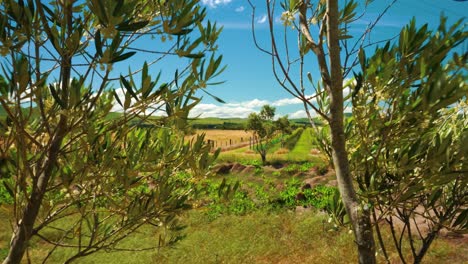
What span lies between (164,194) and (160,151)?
52 centimetres

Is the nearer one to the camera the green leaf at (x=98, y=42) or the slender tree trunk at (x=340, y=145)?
the green leaf at (x=98, y=42)

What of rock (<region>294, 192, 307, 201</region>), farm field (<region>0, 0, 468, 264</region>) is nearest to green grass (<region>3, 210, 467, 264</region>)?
rock (<region>294, 192, 307, 201</region>)

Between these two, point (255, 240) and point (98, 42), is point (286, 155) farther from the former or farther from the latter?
point (98, 42)

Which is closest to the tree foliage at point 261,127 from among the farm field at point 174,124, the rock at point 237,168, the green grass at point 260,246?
the rock at point 237,168

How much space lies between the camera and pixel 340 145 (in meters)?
2.68

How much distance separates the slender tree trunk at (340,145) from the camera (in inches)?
105

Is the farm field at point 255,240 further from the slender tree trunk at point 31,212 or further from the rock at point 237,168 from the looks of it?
the rock at point 237,168

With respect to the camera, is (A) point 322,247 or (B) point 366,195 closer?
(B) point 366,195

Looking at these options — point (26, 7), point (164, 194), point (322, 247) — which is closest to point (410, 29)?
point (164, 194)

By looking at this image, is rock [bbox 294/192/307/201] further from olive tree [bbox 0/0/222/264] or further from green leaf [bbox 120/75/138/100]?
green leaf [bbox 120/75/138/100]

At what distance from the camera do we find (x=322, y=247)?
12.8 meters


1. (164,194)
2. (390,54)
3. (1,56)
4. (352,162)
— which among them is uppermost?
(390,54)

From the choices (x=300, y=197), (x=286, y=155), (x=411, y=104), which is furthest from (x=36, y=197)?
(x=286, y=155)

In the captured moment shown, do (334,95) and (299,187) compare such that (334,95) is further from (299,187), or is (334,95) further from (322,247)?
(299,187)
